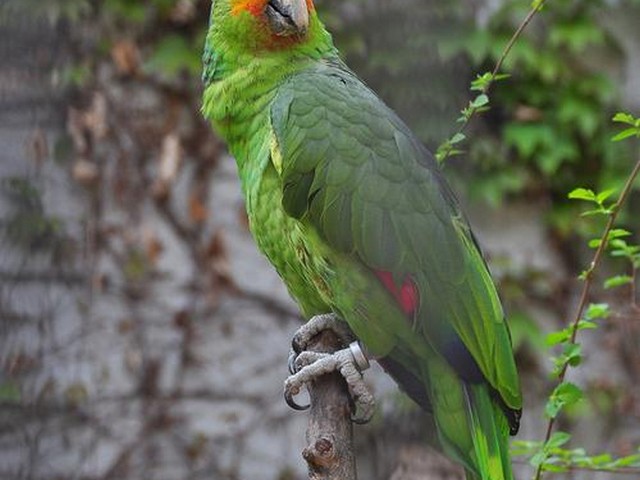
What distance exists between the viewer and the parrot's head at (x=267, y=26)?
1.53 metres

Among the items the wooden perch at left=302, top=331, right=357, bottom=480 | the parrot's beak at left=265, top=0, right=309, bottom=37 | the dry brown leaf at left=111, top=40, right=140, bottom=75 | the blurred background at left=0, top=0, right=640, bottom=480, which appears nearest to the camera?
the wooden perch at left=302, top=331, right=357, bottom=480

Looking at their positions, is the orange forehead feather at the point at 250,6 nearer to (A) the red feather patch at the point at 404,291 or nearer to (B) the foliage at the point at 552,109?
(A) the red feather patch at the point at 404,291

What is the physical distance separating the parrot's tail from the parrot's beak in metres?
0.56

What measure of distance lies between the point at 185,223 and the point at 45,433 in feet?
2.20

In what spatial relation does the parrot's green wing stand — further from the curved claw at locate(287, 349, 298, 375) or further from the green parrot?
the curved claw at locate(287, 349, 298, 375)

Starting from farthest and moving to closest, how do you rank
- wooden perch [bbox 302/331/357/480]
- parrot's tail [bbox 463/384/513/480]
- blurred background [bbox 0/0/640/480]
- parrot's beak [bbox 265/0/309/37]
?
1. blurred background [bbox 0/0/640/480]
2. parrot's beak [bbox 265/0/309/37]
3. parrot's tail [bbox 463/384/513/480]
4. wooden perch [bbox 302/331/357/480]

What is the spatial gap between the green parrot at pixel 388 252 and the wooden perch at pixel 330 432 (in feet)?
0.37

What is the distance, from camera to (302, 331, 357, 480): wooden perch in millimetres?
1188

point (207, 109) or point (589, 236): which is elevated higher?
point (207, 109)

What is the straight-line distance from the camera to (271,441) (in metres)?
2.96

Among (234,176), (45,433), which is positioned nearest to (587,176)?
(234,176)

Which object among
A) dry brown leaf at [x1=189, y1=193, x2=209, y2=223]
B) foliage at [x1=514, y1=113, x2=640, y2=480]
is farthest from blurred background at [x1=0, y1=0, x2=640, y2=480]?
foliage at [x1=514, y1=113, x2=640, y2=480]

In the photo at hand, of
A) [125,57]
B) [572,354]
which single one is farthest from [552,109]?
[572,354]

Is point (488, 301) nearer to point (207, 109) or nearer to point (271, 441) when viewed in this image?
point (207, 109)
